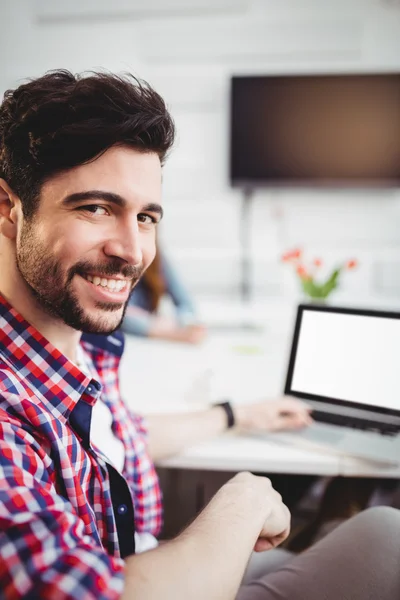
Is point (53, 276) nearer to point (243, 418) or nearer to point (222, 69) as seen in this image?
point (243, 418)

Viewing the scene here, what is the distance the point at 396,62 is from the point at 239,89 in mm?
1217

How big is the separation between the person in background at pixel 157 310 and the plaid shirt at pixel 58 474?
0.67 m

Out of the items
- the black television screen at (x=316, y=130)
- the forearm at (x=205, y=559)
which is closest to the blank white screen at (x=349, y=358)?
the forearm at (x=205, y=559)

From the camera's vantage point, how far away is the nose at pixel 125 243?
0.80 m

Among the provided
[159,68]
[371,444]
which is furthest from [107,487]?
[159,68]

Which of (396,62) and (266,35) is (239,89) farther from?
(396,62)

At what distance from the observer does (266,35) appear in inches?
140

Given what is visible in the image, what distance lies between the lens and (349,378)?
1024 millimetres

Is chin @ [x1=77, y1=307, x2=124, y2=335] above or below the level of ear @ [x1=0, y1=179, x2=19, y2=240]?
below

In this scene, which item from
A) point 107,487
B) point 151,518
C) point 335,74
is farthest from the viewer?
point 335,74

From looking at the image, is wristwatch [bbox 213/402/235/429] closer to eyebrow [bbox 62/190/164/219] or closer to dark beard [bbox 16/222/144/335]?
dark beard [bbox 16/222/144/335]

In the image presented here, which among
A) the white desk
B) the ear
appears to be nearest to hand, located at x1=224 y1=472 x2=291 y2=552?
the white desk

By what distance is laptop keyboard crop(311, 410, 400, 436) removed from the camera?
102 centimetres

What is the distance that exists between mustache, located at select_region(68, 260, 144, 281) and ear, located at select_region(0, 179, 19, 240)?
141 mm
